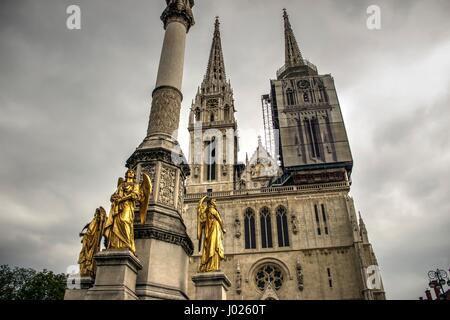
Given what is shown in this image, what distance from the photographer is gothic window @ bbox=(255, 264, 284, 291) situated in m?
27.5

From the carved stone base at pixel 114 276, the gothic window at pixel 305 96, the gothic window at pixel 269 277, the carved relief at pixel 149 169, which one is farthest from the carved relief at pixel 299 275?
the carved stone base at pixel 114 276

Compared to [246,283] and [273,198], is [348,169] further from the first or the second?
[246,283]

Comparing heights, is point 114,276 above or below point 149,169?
below

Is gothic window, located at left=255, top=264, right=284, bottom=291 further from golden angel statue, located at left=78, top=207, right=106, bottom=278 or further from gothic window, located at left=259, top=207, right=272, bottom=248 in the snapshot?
golden angel statue, located at left=78, top=207, right=106, bottom=278

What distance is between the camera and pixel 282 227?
29438 millimetres

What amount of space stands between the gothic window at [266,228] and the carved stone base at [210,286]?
864 inches

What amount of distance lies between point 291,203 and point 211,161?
37.7 ft

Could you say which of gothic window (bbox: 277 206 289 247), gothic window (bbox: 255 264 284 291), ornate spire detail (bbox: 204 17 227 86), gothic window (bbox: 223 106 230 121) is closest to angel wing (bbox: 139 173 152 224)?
gothic window (bbox: 255 264 284 291)

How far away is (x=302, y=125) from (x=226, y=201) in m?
13.4

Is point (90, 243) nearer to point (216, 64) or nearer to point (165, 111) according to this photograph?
point (165, 111)

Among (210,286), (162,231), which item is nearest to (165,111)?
(162,231)

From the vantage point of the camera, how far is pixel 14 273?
85.7ft
